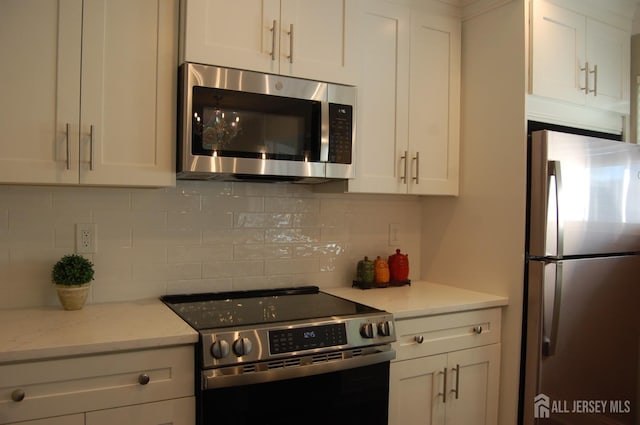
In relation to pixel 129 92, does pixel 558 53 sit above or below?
above

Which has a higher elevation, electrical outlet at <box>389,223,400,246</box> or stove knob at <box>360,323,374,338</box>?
electrical outlet at <box>389,223,400,246</box>

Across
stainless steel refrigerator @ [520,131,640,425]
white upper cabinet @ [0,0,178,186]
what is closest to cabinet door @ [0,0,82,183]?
white upper cabinet @ [0,0,178,186]

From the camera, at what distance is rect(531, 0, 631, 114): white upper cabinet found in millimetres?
2424

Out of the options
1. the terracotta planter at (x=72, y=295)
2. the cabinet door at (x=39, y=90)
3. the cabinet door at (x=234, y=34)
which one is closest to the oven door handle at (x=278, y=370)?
the terracotta planter at (x=72, y=295)

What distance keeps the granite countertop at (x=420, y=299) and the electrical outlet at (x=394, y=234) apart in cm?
28

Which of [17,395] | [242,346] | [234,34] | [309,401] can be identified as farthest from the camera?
[234,34]

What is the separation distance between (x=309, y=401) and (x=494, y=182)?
1.39 meters

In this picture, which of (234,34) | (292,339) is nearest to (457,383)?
(292,339)

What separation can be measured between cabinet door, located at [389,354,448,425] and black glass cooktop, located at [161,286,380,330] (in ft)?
1.08

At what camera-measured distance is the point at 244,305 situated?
Answer: 2154 millimetres

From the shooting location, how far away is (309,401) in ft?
5.95

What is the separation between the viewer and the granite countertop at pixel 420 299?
2.18 meters

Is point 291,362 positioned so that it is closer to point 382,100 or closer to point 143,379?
point 143,379

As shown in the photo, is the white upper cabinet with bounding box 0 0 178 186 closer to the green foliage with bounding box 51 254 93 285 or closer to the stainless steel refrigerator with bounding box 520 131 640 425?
the green foliage with bounding box 51 254 93 285
